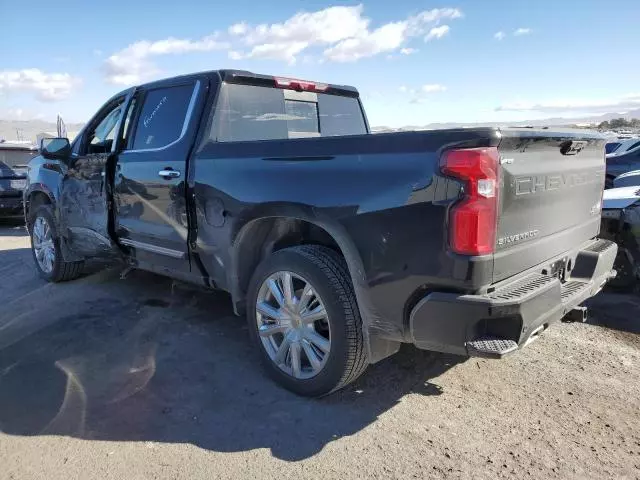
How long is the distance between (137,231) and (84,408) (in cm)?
171

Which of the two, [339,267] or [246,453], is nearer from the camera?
[246,453]

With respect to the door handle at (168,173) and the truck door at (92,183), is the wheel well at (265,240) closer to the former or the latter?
the door handle at (168,173)

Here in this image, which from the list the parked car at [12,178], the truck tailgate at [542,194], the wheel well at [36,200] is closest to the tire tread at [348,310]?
the truck tailgate at [542,194]

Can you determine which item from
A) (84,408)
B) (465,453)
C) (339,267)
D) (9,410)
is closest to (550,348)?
(465,453)

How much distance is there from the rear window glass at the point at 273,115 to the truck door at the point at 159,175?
0.20 m

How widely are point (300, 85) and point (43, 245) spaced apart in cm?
368

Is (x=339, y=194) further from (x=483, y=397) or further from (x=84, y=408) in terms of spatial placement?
(x=84, y=408)

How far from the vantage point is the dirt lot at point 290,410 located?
2664 millimetres

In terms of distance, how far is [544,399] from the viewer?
10.7ft

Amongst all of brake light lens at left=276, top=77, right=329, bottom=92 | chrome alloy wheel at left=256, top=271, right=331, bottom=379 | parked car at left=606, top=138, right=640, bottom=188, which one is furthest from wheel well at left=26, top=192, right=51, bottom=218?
parked car at left=606, top=138, right=640, bottom=188

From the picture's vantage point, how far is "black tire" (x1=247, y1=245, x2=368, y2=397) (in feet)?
9.93

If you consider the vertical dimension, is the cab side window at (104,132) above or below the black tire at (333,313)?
above

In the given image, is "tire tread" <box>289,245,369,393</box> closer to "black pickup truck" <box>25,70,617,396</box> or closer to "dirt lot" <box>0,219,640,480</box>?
"black pickup truck" <box>25,70,617,396</box>

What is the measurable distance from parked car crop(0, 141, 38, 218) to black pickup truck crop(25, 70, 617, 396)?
650cm
